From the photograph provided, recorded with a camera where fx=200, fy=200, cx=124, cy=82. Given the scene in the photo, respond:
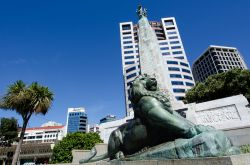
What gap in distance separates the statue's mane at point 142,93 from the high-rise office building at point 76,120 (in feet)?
587

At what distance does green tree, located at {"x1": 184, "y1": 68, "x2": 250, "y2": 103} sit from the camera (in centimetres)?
2872

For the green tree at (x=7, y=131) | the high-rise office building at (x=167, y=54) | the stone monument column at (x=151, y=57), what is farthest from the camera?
the high-rise office building at (x=167, y=54)

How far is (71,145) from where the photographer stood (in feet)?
68.7

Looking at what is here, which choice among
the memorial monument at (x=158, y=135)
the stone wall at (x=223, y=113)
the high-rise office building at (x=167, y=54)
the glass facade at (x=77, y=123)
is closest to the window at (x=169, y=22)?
the high-rise office building at (x=167, y=54)

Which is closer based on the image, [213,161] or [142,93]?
[213,161]

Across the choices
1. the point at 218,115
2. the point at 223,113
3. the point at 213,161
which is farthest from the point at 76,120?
the point at 213,161

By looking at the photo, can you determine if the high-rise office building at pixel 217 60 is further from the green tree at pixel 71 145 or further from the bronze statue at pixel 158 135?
the bronze statue at pixel 158 135

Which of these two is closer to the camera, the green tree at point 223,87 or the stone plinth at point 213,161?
the stone plinth at point 213,161

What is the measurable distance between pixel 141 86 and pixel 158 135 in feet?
3.46

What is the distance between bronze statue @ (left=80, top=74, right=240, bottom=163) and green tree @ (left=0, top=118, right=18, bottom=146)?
45.3 meters

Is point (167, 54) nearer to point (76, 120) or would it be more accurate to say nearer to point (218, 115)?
point (218, 115)

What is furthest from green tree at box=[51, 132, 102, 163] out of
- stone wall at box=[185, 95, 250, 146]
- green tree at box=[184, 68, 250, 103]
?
green tree at box=[184, 68, 250, 103]

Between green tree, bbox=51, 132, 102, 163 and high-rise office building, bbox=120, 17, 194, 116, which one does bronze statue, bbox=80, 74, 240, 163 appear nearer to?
green tree, bbox=51, 132, 102, 163

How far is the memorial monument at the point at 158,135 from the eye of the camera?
3102 millimetres
